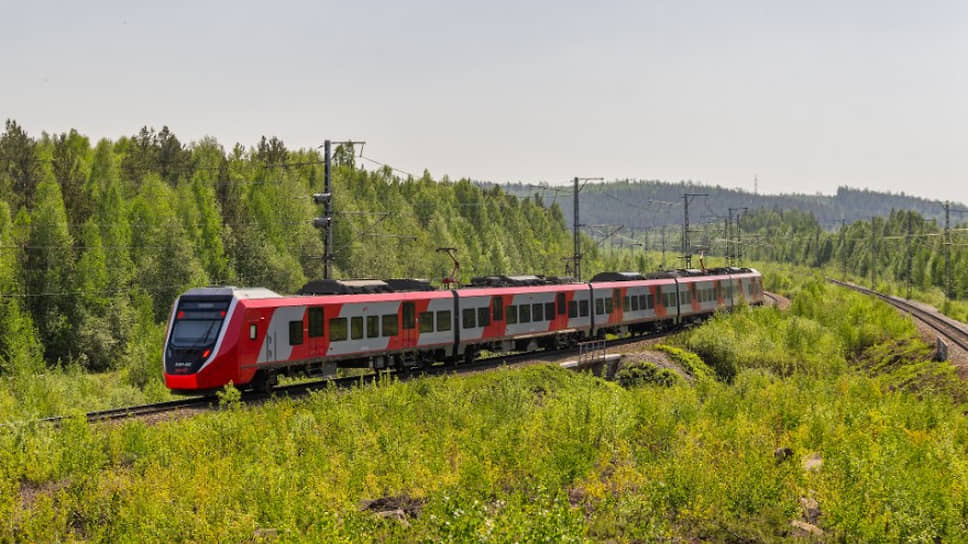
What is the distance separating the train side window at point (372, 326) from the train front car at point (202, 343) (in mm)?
5168

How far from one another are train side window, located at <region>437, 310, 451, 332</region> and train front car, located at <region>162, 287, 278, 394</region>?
883cm

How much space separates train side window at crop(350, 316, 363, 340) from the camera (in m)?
25.6

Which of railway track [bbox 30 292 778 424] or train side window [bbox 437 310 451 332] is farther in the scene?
train side window [bbox 437 310 451 332]

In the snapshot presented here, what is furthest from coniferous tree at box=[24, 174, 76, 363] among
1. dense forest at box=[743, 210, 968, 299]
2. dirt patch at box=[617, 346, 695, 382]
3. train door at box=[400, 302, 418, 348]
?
dense forest at box=[743, 210, 968, 299]

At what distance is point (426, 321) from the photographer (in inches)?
1128

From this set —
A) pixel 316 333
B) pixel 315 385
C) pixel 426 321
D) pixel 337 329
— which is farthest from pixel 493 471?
pixel 426 321

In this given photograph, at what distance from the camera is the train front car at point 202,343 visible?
2128 cm

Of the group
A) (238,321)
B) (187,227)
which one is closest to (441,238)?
(187,227)

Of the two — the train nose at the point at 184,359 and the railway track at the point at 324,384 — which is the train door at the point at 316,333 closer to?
the railway track at the point at 324,384

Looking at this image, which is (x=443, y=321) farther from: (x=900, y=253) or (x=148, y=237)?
(x=900, y=253)

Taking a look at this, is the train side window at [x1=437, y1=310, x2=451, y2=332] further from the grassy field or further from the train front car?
the train front car

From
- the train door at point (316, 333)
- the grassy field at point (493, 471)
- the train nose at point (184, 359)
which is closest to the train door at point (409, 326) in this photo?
the train door at point (316, 333)

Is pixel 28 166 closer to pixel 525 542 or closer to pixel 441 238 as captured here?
pixel 441 238

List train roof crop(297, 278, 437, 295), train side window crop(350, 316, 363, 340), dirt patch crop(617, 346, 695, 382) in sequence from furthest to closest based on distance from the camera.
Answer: dirt patch crop(617, 346, 695, 382), train roof crop(297, 278, 437, 295), train side window crop(350, 316, 363, 340)
